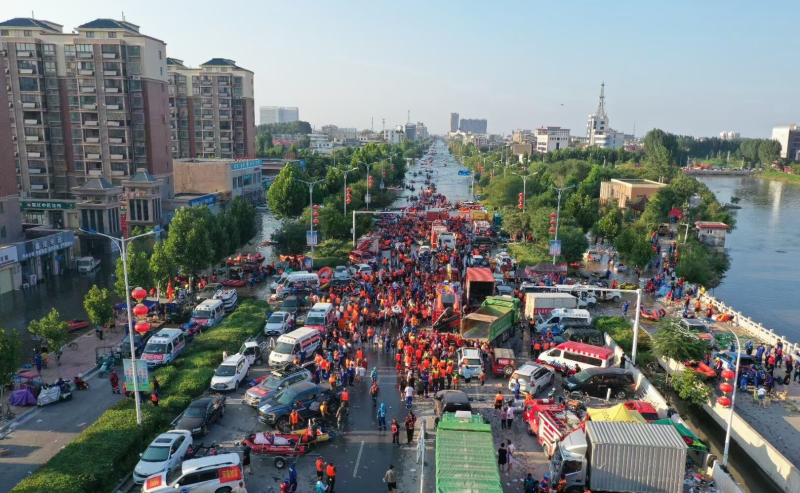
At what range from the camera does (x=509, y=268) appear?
1516 inches

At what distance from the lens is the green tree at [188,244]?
3250cm

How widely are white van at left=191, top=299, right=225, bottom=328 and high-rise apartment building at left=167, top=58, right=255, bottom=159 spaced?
5829cm

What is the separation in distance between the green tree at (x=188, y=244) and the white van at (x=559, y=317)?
1891 centimetres

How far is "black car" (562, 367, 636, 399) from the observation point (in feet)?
67.1

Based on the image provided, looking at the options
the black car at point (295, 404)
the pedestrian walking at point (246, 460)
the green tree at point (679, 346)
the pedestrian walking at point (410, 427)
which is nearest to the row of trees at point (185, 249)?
the black car at point (295, 404)

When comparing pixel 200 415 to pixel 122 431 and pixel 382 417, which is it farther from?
pixel 382 417

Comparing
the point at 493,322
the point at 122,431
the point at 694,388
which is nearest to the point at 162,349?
the point at 122,431

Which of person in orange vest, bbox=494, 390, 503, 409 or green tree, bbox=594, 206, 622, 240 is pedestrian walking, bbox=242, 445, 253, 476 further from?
green tree, bbox=594, 206, 622, 240

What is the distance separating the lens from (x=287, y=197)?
56.2m

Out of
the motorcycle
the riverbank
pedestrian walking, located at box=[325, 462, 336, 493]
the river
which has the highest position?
the riverbank

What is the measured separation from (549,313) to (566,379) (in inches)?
280

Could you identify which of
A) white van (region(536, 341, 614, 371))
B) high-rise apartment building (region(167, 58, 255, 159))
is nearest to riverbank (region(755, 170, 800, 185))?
high-rise apartment building (region(167, 58, 255, 159))

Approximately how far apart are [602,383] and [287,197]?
41.1 meters

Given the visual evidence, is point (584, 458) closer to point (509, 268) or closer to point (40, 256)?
point (509, 268)
